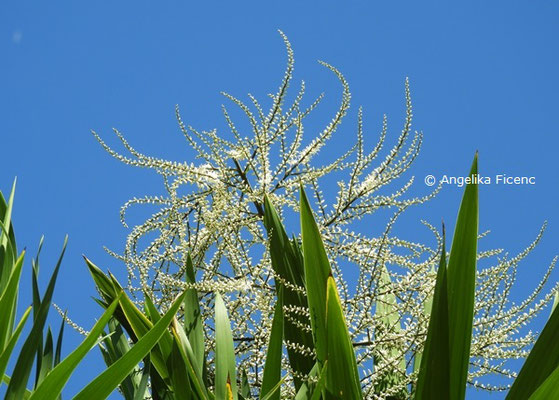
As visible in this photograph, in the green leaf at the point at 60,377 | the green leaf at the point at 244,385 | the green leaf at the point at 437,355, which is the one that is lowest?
the green leaf at the point at 60,377

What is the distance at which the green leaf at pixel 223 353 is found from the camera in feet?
6.59

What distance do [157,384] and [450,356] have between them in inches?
33.9

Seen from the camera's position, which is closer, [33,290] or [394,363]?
[394,363]

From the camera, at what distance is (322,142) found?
93.8 inches

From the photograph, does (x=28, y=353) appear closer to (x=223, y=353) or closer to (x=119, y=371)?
(x=119, y=371)

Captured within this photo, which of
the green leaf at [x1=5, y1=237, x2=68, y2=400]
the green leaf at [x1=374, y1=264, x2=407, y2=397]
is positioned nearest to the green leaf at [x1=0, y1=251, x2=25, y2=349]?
the green leaf at [x1=5, y1=237, x2=68, y2=400]

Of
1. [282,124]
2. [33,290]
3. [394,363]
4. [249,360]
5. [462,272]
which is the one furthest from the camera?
[282,124]

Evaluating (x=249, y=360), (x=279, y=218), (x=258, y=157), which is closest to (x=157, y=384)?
(x=249, y=360)

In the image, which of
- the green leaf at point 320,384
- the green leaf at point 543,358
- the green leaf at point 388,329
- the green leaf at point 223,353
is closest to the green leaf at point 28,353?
the green leaf at point 223,353

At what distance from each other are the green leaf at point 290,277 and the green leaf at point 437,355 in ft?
1.78

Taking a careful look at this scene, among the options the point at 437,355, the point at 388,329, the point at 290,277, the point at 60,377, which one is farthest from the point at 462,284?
the point at 60,377

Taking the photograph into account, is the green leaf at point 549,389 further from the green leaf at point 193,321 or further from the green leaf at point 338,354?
the green leaf at point 193,321

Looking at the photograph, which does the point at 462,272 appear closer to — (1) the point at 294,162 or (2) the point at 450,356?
(2) the point at 450,356

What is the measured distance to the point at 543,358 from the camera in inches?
64.6
